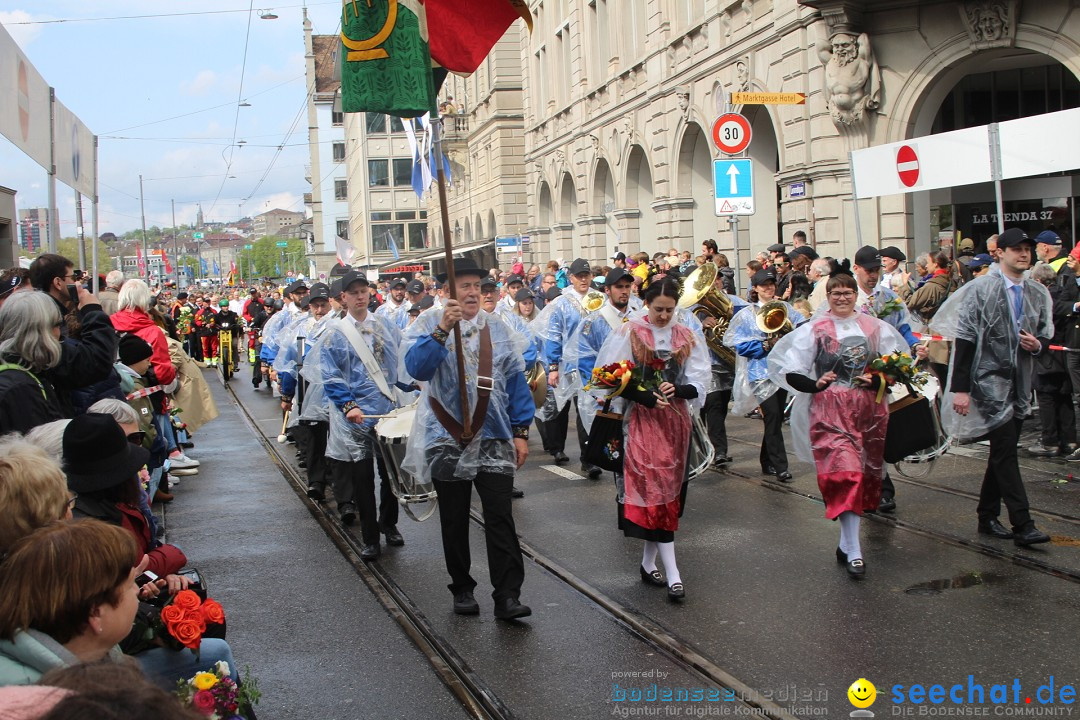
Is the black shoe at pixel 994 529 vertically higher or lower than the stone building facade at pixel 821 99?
lower

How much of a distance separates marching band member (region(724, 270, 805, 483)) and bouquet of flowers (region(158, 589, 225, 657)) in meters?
6.40

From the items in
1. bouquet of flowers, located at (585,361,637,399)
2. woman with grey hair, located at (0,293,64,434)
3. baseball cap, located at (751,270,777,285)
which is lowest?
bouquet of flowers, located at (585,361,637,399)

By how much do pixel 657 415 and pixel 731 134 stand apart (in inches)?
370

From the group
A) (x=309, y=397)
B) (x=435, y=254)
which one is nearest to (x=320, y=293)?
(x=309, y=397)

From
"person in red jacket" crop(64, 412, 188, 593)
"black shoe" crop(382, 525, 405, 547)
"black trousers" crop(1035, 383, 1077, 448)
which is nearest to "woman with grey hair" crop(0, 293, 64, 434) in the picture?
"person in red jacket" crop(64, 412, 188, 593)

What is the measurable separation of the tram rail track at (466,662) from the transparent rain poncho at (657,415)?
715mm

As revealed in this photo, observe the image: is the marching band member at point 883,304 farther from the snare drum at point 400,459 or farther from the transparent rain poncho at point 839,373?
the snare drum at point 400,459

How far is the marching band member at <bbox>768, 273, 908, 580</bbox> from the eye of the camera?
684 cm

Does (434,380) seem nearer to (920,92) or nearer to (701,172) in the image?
(920,92)

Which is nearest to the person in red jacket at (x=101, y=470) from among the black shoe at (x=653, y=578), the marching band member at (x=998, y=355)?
the black shoe at (x=653, y=578)

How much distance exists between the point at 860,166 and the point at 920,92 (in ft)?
16.6

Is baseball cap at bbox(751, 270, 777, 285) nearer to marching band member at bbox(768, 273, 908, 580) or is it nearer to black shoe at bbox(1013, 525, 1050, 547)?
marching band member at bbox(768, 273, 908, 580)

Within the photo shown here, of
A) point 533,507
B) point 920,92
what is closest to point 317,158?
point 920,92

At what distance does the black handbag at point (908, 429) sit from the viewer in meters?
7.18
